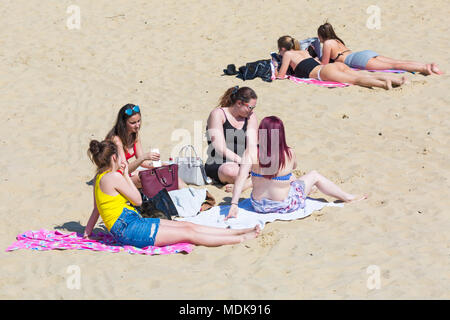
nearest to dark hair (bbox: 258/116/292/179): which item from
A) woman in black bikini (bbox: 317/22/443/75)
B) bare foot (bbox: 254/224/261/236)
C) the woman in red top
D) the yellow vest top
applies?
bare foot (bbox: 254/224/261/236)

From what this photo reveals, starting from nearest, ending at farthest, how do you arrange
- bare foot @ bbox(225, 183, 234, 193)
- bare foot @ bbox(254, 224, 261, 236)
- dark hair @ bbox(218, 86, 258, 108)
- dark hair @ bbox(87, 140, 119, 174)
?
dark hair @ bbox(87, 140, 119, 174), bare foot @ bbox(254, 224, 261, 236), dark hair @ bbox(218, 86, 258, 108), bare foot @ bbox(225, 183, 234, 193)

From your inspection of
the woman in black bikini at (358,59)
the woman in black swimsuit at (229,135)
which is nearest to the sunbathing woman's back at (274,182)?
the woman in black swimsuit at (229,135)

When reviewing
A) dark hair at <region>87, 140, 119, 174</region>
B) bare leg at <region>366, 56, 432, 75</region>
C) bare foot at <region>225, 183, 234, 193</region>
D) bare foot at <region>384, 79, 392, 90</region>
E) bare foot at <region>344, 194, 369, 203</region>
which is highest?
bare leg at <region>366, 56, 432, 75</region>

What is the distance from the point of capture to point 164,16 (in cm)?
1462

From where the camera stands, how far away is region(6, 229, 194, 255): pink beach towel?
5.87 m

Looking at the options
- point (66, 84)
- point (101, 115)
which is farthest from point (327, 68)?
point (66, 84)

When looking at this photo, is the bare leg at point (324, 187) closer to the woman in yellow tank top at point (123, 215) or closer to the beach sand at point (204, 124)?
the beach sand at point (204, 124)

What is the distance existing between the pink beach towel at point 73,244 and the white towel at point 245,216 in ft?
2.00

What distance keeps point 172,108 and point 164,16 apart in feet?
17.4

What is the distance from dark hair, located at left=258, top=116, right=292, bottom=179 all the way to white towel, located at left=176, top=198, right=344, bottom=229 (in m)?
0.44

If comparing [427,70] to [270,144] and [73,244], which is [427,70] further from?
[73,244]

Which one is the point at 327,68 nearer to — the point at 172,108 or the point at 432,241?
the point at 172,108

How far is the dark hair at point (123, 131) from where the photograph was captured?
6.98 m

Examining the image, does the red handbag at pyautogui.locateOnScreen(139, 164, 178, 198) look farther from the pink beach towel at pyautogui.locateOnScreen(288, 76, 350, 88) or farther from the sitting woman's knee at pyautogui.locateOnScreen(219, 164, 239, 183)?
the pink beach towel at pyautogui.locateOnScreen(288, 76, 350, 88)
